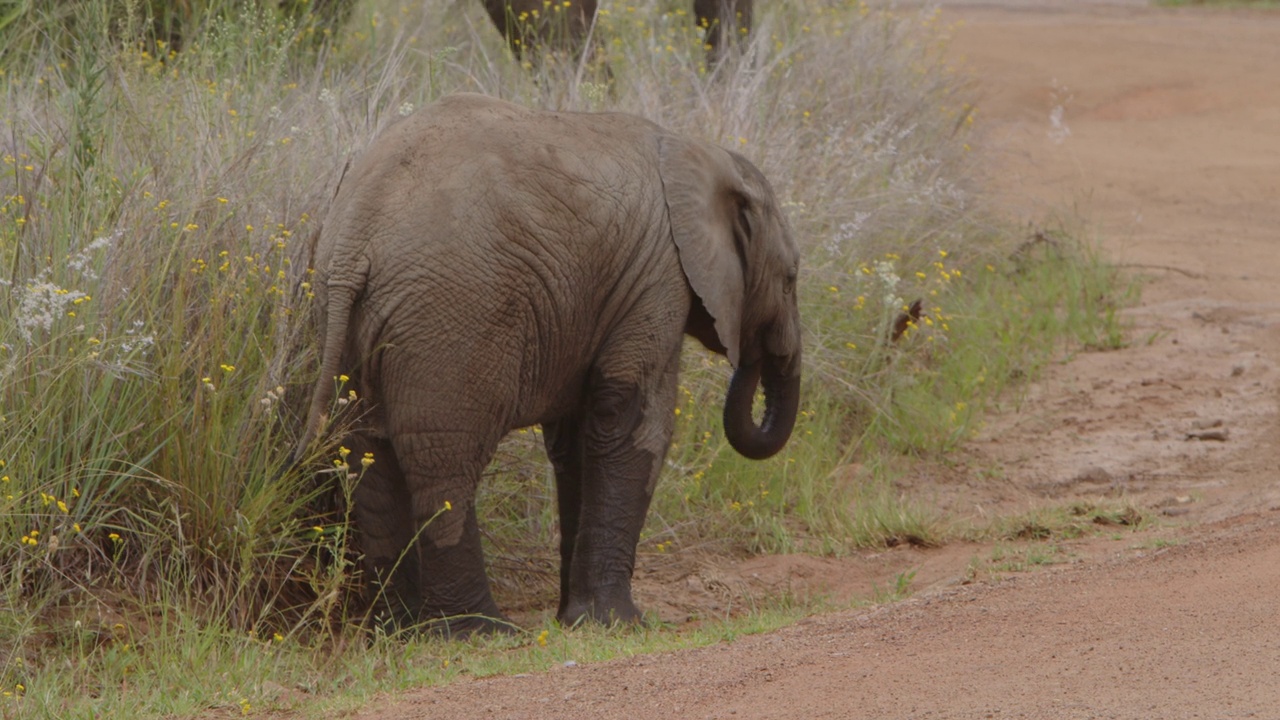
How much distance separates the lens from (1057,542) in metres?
7.17

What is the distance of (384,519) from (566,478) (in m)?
0.78

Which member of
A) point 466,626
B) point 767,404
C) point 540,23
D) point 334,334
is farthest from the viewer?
point 540,23

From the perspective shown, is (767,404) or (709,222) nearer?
(709,222)

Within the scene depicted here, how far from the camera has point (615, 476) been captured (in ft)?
20.2

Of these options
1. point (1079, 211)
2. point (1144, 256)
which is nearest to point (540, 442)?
point (1144, 256)

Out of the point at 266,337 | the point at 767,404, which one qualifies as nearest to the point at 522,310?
the point at 266,337

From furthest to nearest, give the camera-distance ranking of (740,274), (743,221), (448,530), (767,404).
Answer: (767,404) < (743,221) < (740,274) < (448,530)

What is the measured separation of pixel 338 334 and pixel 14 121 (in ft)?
7.03

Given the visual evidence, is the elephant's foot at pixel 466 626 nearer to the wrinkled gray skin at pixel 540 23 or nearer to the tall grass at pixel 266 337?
the tall grass at pixel 266 337

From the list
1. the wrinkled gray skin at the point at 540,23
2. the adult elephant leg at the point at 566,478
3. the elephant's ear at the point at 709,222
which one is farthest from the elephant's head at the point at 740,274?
the wrinkled gray skin at the point at 540,23

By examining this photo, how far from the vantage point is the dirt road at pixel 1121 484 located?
4.53 metres

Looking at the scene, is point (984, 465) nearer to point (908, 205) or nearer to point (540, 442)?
point (908, 205)

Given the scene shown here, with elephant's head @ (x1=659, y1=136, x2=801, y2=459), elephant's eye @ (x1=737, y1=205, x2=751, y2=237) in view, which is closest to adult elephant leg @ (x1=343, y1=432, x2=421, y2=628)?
elephant's head @ (x1=659, y1=136, x2=801, y2=459)

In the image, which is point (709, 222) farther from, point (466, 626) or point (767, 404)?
point (466, 626)
